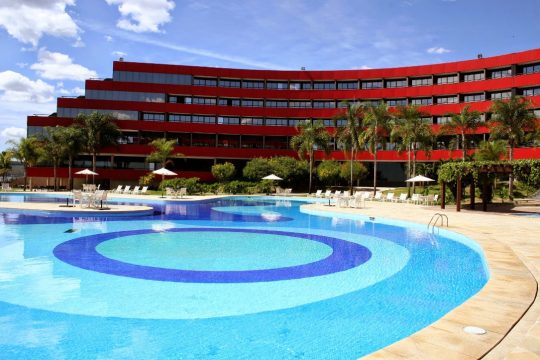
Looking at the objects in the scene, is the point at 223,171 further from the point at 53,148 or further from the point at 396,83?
the point at 396,83

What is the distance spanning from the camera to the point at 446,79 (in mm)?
53938

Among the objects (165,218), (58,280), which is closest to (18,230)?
(165,218)

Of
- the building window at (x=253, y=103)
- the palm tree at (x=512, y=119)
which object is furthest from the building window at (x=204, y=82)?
the palm tree at (x=512, y=119)

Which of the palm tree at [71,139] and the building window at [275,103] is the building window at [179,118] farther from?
the palm tree at [71,139]

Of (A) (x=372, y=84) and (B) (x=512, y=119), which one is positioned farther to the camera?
(A) (x=372, y=84)

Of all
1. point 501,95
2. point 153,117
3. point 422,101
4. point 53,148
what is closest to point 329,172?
point 422,101

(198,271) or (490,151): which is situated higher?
(490,151)

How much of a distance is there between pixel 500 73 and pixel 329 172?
24.1 m

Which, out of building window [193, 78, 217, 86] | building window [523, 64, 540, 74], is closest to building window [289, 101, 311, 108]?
building window [193, 78, 217, 86]

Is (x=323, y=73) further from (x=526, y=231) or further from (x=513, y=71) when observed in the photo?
(x=526, y=231)

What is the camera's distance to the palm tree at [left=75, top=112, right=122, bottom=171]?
1881 inches

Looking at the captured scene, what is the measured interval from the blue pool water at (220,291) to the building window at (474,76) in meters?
42.0

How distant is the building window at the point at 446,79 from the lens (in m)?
53.4

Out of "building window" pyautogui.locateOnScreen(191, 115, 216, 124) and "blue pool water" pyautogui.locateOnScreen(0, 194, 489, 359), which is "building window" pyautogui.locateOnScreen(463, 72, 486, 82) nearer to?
"building window" pyautogui.locateOnScreen(191, 115, 216, 124)
